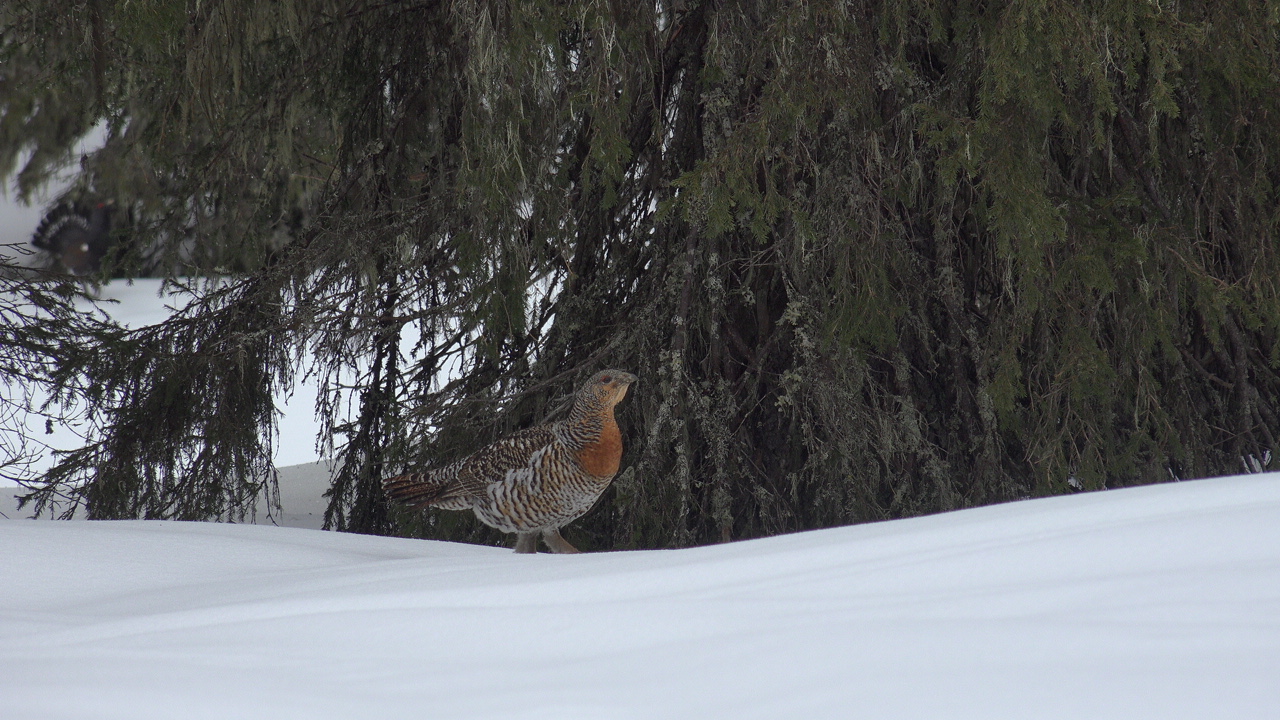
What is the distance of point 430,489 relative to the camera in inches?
200

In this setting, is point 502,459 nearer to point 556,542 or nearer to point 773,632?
point 556,542

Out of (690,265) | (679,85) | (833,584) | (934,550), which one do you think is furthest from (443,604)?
(679,85)

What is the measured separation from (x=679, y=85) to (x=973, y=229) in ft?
5.03

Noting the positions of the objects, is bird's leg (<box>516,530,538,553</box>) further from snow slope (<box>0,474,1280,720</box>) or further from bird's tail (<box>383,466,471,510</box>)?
snow slope (<box>0,474,1280,720</box>)

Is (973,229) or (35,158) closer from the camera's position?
(973,229)

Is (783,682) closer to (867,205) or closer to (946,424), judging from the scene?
(867,205)

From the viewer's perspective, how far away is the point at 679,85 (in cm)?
531

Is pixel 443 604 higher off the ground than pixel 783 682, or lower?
higher

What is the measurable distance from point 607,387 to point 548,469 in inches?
16.8

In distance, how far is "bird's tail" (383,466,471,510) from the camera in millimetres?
4992

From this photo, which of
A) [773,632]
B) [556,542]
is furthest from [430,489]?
[773,632]

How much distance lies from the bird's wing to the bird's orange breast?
0.16m

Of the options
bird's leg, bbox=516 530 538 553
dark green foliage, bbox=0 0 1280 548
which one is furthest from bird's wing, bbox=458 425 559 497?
dark green foliage, bbox=0 0 1280 548

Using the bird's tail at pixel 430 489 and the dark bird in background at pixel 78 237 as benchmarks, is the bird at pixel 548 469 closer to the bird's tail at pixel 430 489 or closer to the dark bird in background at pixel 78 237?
the bird's tail at pixel 430 489
